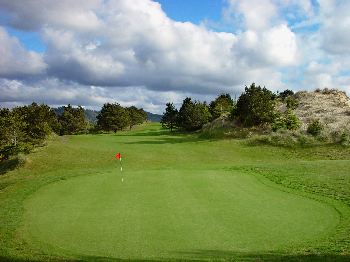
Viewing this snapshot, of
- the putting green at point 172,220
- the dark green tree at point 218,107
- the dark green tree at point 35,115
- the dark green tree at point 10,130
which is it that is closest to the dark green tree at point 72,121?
the dark green tree at point 35,115

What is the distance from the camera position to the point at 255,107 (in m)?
35.9

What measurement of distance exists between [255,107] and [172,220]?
31.6 m

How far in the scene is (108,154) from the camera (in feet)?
88.7

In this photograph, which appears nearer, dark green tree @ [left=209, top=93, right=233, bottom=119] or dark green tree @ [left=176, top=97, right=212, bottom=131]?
dark green tree @ [left=176, top=97, right=212, bottom=131]

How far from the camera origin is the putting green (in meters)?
5.92

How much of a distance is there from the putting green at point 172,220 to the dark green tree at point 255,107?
2539cm

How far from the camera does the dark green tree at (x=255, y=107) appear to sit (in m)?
35.4

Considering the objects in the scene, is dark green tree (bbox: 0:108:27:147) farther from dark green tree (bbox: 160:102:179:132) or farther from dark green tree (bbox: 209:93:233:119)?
dark green tree (bbox: 209:93:233:119)

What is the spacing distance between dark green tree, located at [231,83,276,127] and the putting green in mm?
25390

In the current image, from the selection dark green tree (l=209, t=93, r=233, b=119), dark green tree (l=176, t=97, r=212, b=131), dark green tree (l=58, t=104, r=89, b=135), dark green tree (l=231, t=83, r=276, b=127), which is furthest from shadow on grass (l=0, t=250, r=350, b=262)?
dark green tree (l=58, t=104, r=89, b=135)

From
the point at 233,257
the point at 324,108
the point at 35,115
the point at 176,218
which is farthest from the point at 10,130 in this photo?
the point at 324,108

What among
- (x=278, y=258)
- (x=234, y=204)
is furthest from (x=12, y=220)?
(x=278, y=258)

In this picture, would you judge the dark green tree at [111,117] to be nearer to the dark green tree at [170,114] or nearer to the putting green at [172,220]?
the dark green tree at [170,114]

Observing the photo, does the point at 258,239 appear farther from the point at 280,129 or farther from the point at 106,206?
the point at 280,129
